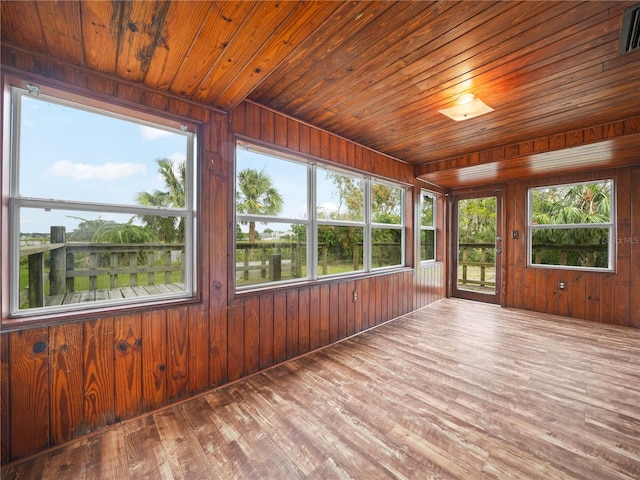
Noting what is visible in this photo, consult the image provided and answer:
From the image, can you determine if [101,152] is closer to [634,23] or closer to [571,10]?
[571,10]

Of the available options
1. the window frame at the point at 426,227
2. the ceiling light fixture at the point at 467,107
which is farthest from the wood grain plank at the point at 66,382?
the window frame at the point at 426,227

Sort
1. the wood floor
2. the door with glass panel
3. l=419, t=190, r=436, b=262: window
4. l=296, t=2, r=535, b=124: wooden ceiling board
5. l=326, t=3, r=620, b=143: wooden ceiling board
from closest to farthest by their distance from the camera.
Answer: the wood floor, l=296, t=2, r=535, b=124: wooden ceiling board, l=326, t=3, r=620, b=143: wooden ceiling board, l=419, t=190, r=436, b=262: window, the door with glass panel

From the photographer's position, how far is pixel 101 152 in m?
1.80

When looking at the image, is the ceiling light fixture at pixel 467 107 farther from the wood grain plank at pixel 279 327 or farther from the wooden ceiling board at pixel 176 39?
the wood grain plank at pixel 279 327

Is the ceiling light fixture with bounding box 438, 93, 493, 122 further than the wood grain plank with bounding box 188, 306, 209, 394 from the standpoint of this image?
Yes

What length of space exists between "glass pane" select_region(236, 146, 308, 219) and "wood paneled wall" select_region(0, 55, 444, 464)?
0.18 m

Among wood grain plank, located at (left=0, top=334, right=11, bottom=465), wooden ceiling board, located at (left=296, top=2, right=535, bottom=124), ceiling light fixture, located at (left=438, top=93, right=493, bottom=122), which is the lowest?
wood grain plank, located at (left=0, top=334, right=11, bottom=465)

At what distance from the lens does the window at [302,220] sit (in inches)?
96.9

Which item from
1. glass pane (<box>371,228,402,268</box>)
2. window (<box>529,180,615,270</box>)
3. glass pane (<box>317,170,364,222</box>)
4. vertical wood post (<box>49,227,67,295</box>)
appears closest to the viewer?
vertical wood post (<box>49,227,67,295</box>)

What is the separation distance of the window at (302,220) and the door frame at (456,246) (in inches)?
84.9

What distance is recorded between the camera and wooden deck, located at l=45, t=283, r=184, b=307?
166 centimetres

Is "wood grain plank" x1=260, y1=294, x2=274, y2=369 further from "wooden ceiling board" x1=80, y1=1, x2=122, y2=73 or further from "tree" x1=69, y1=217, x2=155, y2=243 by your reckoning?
"wooden ceiling board" x1=80, y1=1, x2=122, y2=73

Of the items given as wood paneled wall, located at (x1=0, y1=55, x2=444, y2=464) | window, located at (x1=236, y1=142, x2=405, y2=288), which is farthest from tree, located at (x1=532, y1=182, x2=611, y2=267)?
wood paneled wall, located at (x1=0, y1=55, x2=444, y2=464)

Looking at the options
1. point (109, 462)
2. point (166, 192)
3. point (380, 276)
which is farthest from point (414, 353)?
point (166, 192)
